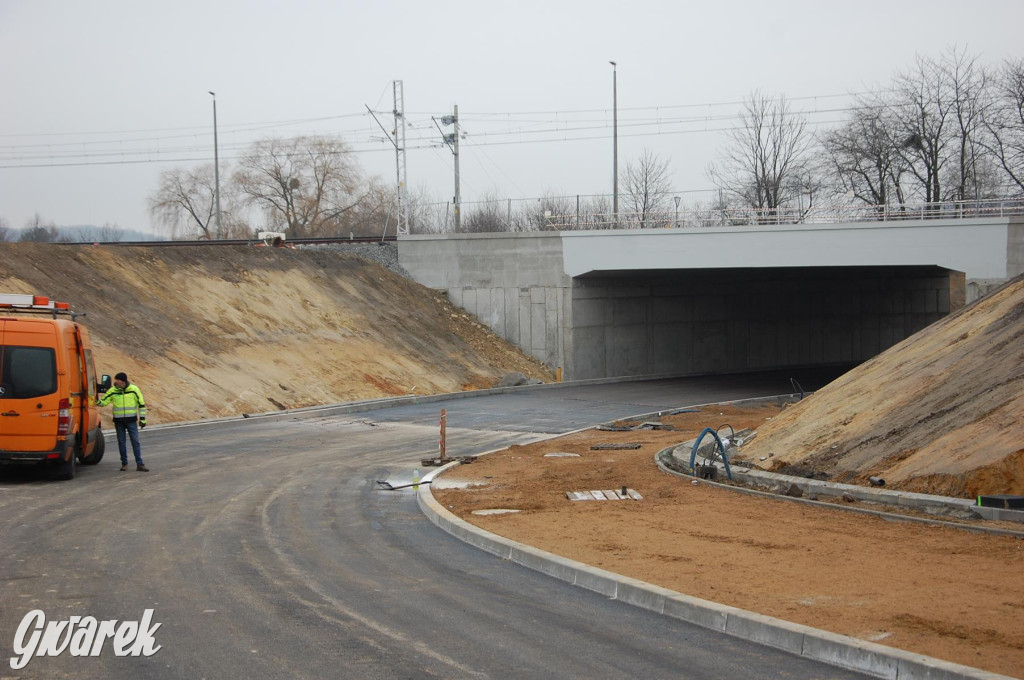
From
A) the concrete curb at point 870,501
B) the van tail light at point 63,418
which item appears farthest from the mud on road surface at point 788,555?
the van tail light at point 63,418

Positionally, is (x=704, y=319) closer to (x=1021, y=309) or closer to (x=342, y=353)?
(x=342, y=353)

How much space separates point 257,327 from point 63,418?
1890cm

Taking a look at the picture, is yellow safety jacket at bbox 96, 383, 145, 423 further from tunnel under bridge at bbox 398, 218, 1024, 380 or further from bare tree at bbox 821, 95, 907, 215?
bare tree at bbox 821, 95, 907, 215

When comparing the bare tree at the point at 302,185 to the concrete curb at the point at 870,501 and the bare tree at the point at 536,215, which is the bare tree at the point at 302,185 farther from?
the concrete curb at the point at 870,501

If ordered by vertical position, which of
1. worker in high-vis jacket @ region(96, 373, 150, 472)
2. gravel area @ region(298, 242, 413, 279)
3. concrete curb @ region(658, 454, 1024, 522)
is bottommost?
concrete curb @ region(658, 454, 1024, 522)

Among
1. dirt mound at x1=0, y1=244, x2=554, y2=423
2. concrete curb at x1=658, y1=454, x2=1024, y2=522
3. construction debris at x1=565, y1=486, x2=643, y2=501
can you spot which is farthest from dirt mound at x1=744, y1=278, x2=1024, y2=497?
dirt mound at x1=0, y1=244, x2=554, y2=423

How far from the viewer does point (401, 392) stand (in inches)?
1312

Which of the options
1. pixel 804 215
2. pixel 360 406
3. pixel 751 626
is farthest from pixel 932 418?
pixel 804 215

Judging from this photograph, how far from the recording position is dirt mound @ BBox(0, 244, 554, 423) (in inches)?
1093

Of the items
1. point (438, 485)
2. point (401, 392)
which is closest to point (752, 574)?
point (438, 485)

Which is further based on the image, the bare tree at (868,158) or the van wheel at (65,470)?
the bare tree at (868,158)

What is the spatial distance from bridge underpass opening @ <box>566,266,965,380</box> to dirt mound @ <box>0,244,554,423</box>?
3.74 metres

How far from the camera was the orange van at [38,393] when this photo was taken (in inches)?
575

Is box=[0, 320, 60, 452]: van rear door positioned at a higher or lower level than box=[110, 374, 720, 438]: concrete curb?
higher
